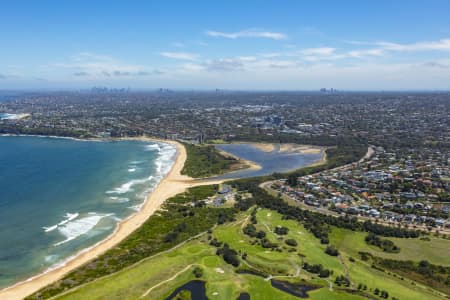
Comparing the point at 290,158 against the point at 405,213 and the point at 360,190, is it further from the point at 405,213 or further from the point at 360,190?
the point at 405,213

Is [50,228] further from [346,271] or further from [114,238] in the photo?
[346,271]

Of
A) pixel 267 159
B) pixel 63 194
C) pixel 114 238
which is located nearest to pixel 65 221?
pixel 114 238

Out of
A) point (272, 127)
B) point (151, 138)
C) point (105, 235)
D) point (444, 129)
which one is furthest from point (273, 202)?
point (444, 129)

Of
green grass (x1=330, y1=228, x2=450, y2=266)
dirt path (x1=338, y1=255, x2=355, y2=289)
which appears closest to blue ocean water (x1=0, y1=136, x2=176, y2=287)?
dirt path (x1=338, y1=255, x2=355, y2=289)

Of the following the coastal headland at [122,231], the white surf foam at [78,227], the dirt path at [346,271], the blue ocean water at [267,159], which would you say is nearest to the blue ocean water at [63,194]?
the white surf foam at [78,227]

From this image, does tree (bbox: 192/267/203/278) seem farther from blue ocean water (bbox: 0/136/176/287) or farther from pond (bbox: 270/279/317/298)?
blue ocean water (bbox: 0/136/176/287)

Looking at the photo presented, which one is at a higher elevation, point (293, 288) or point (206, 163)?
point (206, 163)
